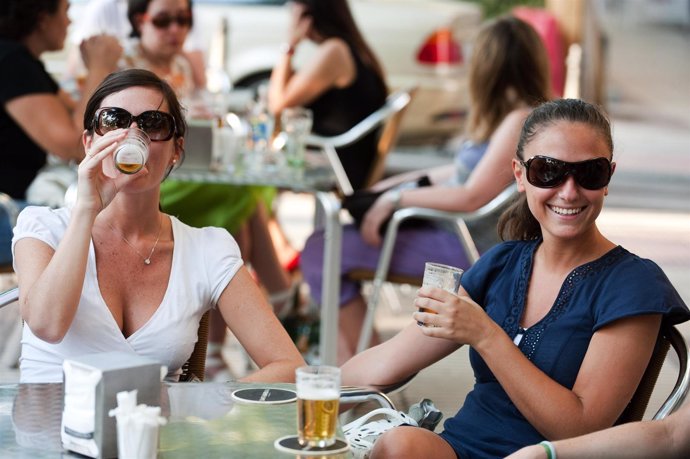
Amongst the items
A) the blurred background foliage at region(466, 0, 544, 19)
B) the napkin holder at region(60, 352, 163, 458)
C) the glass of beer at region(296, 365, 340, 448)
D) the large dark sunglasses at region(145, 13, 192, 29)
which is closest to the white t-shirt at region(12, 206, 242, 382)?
the napkin holder at region(60, 352, 163, 458)

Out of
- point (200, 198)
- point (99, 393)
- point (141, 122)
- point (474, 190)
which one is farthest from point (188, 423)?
point (200, 198)

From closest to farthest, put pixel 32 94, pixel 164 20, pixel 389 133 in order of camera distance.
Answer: pixel 32 94, pixel 164 20, pixel 389 133

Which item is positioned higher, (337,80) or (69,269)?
(69,269)

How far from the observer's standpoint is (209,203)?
17.1ft

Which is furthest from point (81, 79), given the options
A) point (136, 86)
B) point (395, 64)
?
point (395, 64)

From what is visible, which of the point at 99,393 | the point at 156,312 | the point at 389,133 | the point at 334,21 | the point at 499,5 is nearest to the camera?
the point at 99,393

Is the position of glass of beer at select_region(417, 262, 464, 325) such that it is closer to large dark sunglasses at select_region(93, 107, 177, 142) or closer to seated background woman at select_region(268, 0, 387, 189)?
large dark sunglasses at select_region(93, 107, 177, 142)

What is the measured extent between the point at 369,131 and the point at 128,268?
3486 mm

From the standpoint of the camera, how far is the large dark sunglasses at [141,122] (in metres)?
2.46

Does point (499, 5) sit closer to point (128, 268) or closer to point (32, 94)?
point (32, 94)

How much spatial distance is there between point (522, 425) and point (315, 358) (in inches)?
110

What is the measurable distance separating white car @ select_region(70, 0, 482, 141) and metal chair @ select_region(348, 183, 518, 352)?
17.9ft

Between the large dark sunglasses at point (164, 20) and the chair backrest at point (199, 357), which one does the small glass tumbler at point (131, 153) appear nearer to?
the chair backrest at point (199, 357)

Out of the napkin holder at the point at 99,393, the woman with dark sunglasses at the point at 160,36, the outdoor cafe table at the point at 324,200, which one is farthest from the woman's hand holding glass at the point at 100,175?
the woman with dark sunglasses at the point at 160,36
